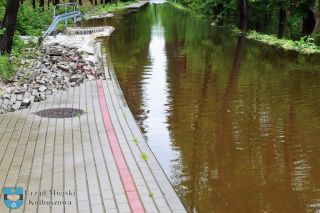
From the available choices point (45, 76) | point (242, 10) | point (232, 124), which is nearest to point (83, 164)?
point (232, 124)

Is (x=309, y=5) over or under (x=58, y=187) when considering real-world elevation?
over

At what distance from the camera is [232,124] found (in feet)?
41.9

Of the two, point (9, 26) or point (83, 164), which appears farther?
point (9, 26)

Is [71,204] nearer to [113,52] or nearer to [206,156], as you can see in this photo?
[206,156]

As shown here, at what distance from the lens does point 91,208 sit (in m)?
7.16

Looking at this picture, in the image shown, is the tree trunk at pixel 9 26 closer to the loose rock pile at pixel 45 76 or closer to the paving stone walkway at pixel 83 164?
the loose rock pile at pixel 45 76

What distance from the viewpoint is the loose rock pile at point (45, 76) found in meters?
14.0

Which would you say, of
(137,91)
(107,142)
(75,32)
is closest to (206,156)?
(107,142)

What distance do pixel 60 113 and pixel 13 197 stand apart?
5.65m

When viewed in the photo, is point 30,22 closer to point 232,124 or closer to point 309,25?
point 309,25

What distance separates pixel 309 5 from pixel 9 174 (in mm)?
31007

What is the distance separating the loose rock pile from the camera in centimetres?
1397

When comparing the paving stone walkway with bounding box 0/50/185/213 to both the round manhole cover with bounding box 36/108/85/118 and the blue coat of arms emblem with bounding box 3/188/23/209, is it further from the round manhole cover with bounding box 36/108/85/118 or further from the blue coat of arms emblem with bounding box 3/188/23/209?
the round manhole cover with bounding box 36/108/85/118
